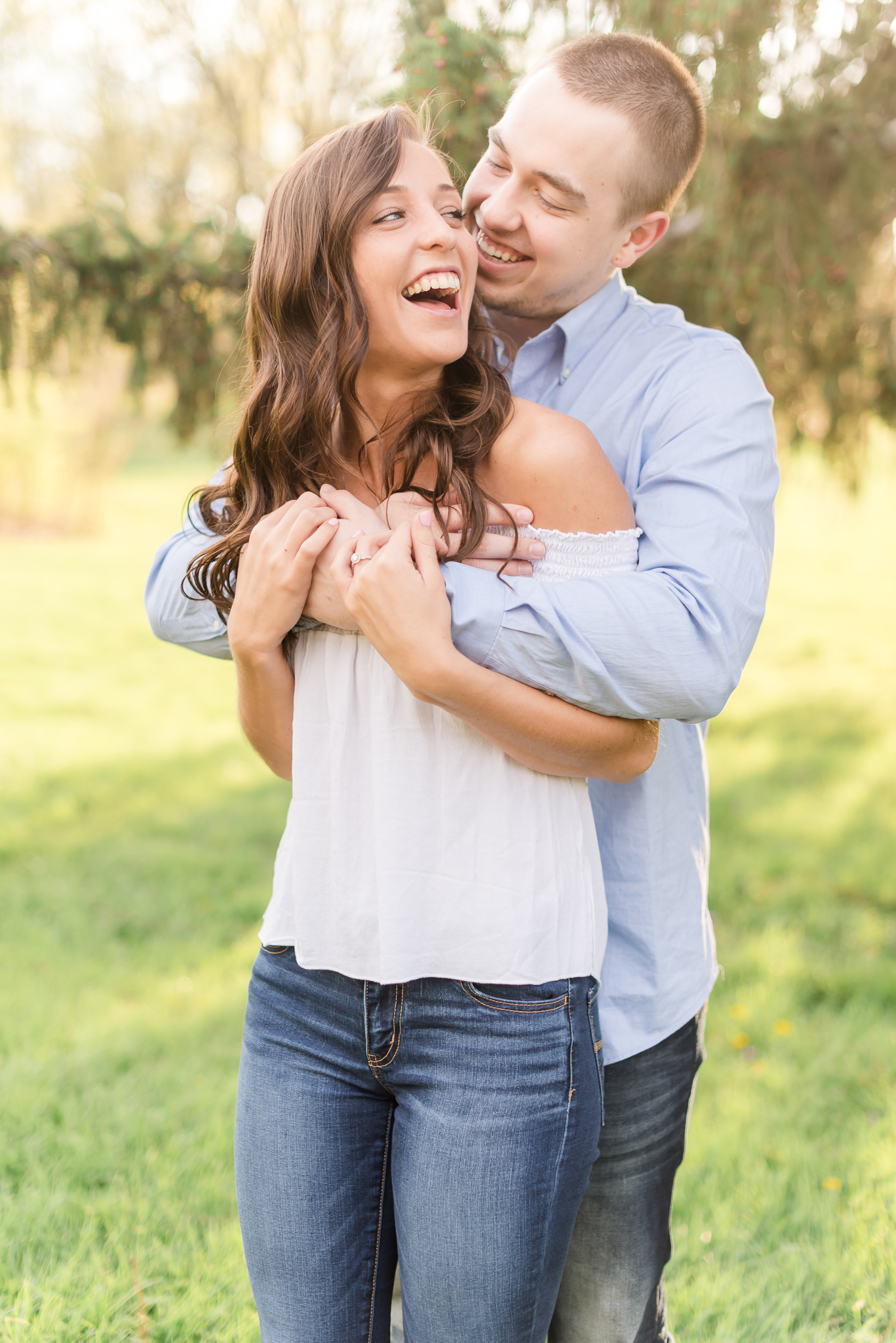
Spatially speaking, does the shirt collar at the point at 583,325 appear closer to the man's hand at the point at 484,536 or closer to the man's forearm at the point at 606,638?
the man's hand at the point at 484,536

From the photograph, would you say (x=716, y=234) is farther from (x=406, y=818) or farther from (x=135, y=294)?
(x=406, y=818)

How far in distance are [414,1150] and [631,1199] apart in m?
0.55

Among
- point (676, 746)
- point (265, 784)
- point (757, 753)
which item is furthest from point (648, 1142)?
point (757, 753)

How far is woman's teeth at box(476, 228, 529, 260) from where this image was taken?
6.21 ft

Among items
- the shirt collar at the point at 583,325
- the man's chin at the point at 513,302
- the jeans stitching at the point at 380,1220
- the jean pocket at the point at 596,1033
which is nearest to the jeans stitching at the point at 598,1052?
the jean pocket at the point at 596,1033

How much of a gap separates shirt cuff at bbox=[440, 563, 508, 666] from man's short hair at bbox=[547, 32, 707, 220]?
35.1 inches

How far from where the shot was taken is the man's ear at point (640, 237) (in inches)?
76.4

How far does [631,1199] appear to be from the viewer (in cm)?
175

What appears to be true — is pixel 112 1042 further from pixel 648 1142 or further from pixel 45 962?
pixel 648 1142

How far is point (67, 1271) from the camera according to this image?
240cm

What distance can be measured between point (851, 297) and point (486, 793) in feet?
9.38

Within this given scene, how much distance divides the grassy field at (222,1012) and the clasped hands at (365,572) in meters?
1.70

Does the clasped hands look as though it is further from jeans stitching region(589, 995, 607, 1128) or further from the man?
jeans stitching region(589, 995, 607, 1128)

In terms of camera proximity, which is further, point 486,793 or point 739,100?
point 739,100
